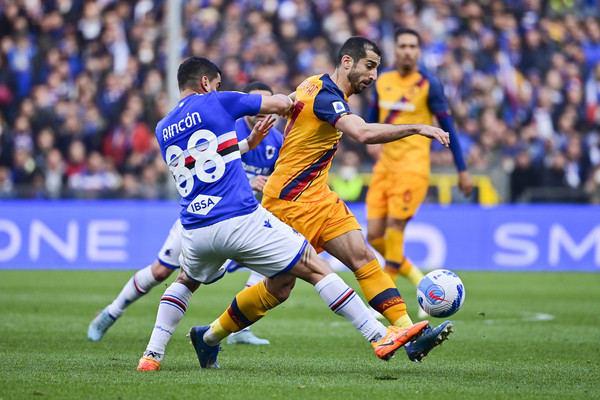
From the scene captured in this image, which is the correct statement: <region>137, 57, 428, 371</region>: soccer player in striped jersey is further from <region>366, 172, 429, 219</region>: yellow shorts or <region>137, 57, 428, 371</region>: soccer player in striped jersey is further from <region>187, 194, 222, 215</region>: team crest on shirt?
<region>366, 172, 429, 219</region>: yellow shorts

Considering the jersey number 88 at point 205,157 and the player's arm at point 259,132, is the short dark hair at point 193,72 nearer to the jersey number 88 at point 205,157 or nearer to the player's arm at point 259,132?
the jersey number 88 at point 205,157

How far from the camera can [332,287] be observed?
20.8ft

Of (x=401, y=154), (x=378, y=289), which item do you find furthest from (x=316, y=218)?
(x=401, y=154)

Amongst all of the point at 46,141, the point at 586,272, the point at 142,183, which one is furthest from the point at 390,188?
the point at 46,141

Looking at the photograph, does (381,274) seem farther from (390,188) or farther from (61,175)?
(61,175)

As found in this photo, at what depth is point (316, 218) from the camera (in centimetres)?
682

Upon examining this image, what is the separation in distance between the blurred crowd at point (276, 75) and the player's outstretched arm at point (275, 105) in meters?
11.3

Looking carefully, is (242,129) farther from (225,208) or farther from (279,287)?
(225,208)

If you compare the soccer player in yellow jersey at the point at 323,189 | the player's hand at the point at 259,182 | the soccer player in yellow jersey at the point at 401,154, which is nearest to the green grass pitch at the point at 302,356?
the soccer player in yellow jersey at the point at 323,189

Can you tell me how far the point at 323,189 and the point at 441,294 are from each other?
3.74ft

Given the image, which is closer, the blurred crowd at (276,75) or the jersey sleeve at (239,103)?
the jersey sleeve at (239,103)

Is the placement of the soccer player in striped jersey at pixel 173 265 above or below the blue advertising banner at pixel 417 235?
above

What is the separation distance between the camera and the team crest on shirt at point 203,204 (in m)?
6.17

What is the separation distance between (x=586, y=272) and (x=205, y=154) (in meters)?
12.1
